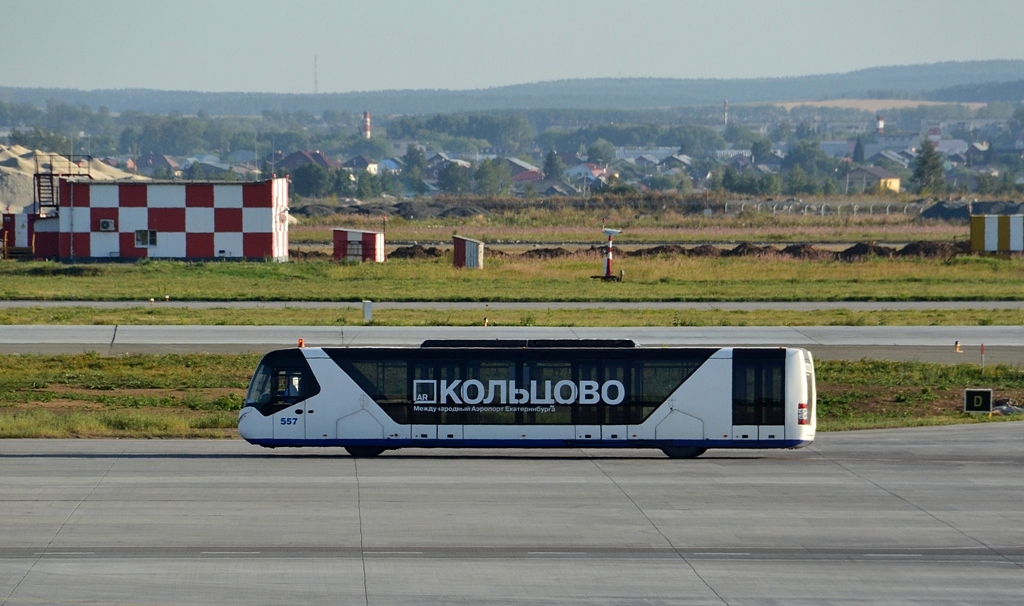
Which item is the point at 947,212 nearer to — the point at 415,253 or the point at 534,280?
the point at 415,253

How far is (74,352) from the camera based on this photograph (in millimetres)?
38250

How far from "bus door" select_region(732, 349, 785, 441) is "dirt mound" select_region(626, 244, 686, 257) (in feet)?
159

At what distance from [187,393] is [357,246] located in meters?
35.9

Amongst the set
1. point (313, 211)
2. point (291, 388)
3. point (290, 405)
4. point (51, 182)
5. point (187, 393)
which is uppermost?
point (51, 182)

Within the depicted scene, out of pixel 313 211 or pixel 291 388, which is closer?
pixel 291 388

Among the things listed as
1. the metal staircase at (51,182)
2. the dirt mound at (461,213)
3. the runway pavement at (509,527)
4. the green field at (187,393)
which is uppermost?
the metal staircase at (51,182)

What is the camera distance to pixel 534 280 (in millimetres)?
59125

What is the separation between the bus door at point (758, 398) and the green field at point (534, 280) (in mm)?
27729

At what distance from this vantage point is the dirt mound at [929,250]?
70250 millimetres

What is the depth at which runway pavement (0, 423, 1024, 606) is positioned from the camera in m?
14.8

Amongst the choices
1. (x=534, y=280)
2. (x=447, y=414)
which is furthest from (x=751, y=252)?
(x=447, y=414)

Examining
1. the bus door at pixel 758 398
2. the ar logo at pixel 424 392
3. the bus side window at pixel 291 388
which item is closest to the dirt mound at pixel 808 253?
the bus door at pixel 758 398

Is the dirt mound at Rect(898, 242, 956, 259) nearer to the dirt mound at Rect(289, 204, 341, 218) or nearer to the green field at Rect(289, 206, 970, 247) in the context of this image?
the green field at Rect(289, 206, 970, 247)

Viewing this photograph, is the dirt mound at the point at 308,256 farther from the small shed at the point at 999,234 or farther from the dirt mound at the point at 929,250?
the small shed at the point at 999,234
